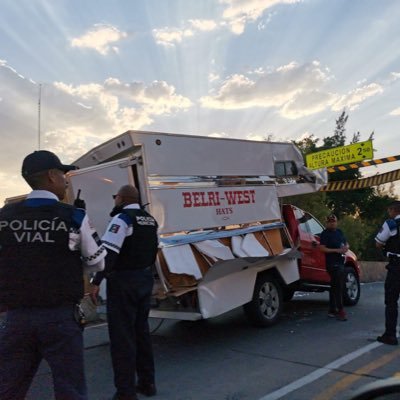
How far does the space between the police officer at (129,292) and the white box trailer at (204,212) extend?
3.87ft

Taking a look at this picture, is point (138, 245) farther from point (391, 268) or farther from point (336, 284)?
point (336, 284)

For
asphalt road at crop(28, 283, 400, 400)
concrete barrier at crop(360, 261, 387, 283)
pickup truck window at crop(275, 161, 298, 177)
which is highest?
pickup truck window at crop(275, 161, 298, 177)

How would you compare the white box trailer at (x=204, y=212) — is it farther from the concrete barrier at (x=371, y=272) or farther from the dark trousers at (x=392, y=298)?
the concrete barrier at (x=371, y=272)

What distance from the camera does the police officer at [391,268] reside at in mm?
6219

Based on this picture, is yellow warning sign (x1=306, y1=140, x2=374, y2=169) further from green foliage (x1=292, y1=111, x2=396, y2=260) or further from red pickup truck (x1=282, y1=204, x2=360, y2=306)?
green foliage (x1=292, y1=111, x2=396, y2=260)

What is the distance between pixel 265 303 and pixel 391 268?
1.92 meters

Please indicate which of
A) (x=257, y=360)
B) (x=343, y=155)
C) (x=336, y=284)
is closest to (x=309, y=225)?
(x=336, y=284)

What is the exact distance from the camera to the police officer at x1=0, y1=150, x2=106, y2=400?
107 inches

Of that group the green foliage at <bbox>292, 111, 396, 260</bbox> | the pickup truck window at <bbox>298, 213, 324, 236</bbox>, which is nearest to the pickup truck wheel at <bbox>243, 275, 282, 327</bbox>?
the pickup truck window at <bbox>298, 213, 324, 236</bbox>

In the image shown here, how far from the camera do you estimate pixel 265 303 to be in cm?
728

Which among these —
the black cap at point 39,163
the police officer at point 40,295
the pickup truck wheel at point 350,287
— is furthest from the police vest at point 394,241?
the black cap at point 39,163

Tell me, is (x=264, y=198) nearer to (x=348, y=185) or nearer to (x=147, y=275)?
(x=147, y=275)

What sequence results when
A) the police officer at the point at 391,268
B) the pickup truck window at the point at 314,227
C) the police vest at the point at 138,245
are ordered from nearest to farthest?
the police vest at the point at 138,245 → the police officer at the point at 391,268 → the pickup truck window at the point at 314,227

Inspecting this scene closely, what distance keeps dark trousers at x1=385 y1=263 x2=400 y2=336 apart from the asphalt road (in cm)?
27
